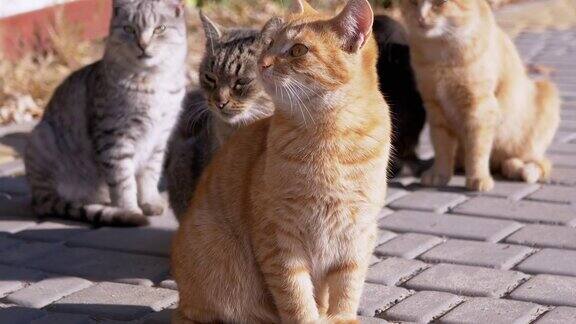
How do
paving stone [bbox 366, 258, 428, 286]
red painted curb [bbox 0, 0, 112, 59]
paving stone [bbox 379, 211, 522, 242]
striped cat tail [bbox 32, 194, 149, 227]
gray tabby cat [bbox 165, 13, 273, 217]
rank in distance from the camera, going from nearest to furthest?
paving stone [bbox 366, 258, 428, 286] < gray tabby cat [bbox 165, 13, 273, 217] < paving stone [bbox 379, 211, 522, 242] < striped cat tail [bbox 32, 194, 149, 227] < red painted curb [bbox 0, 0, 112, 59]

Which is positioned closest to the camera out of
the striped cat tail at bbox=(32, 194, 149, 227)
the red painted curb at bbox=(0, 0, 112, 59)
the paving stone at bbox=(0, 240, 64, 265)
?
the paving stone at bbox=(0, 240, 64, 265)

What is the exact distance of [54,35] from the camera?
8242 mm

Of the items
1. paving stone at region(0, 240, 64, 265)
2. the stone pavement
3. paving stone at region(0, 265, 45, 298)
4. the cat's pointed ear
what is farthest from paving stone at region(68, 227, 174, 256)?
the cat's pointed ear

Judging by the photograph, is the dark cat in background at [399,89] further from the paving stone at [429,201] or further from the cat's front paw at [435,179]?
the paving stone at [429,201]

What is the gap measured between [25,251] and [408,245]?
179 centimetres

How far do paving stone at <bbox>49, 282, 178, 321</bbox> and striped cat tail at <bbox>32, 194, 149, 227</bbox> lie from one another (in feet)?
2.85

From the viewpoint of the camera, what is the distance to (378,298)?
12.6 feet

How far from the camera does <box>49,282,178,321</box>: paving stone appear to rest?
12.4 ft

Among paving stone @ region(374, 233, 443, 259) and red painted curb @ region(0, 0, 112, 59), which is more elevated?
paving stone @ region(374, 233, 443, 259)

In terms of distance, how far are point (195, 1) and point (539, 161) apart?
523cm

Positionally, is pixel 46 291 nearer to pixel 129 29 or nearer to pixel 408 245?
pixel 408 245

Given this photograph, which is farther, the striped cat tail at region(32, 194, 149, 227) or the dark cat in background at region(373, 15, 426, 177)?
the dark cat in background at region(373, 15, 426, 177)

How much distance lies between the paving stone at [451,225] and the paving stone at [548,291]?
1.86ft

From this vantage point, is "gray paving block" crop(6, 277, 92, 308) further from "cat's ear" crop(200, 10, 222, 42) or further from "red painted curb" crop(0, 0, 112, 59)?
"red painted curb" crop(0, 0, 112, 59)
